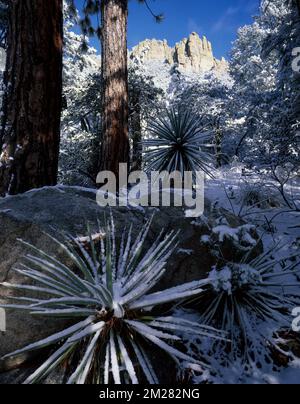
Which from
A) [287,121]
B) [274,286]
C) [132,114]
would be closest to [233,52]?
[132,114]

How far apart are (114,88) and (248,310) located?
446 centimetres

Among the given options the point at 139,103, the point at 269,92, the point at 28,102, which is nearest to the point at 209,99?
the point at 269,92

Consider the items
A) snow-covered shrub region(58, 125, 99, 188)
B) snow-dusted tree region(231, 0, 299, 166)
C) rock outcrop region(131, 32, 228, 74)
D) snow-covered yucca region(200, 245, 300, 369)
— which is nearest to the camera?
snow-covered yucca region(200, 245, 300, 369)

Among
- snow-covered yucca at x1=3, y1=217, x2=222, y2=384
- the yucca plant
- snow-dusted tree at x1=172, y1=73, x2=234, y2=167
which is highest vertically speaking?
snow-dusted tree at x1=172, y1=73, x2=234, y2=167

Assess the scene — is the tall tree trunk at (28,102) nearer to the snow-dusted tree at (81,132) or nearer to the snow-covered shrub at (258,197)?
the snow-covered shrub at (258,197)

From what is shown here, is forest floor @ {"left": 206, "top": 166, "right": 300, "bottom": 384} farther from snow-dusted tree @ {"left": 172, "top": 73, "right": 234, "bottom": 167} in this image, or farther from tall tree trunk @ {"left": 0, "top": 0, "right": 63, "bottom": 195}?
snow-dusted tree @ {"left": 172, "top": 73, "right": 234, "bottom": 167}

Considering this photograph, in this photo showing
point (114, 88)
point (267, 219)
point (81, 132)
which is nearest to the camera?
point (267, 219)

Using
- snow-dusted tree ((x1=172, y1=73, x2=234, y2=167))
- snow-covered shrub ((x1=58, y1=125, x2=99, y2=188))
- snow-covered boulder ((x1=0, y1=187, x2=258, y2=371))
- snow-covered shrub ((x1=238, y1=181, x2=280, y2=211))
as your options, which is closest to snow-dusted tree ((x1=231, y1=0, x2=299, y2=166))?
snow-covered shrub ((x1=238, y1=181, x2=280, y2=211))

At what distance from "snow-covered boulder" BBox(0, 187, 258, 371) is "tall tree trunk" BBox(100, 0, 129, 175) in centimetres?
212

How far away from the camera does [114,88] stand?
5.80 m

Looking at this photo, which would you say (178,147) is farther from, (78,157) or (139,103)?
(78,157)

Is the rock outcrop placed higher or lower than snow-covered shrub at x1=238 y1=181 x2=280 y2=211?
higher

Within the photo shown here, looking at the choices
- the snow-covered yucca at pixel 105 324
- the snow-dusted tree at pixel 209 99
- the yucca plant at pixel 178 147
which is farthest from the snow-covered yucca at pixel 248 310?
the snow-dusted tree at pixel 209 99

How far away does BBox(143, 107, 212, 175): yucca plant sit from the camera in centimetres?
586
